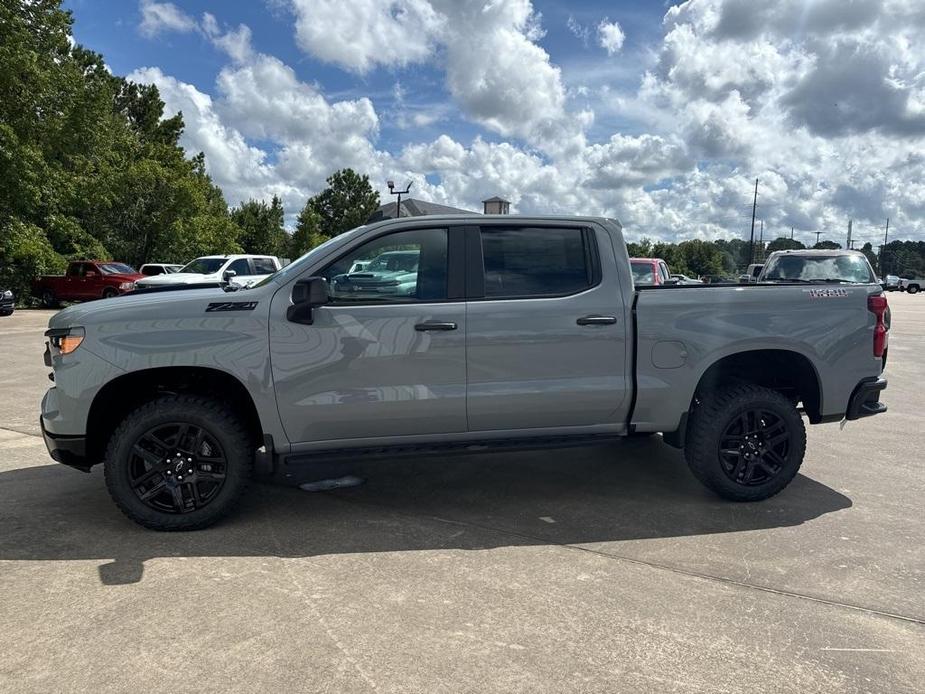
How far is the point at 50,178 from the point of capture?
73.7 ft

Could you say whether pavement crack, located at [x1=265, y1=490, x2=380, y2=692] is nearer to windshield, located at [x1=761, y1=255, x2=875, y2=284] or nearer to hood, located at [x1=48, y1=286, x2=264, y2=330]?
hood, located at [x1=48, y1=286, x2=264, y2=330]

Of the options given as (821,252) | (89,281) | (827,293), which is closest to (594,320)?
(827,293)

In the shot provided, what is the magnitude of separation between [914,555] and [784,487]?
0.93 metres

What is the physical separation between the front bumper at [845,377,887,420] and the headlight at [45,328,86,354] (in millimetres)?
4934

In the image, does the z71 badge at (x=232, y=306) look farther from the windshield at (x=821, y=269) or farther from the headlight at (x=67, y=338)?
the windshield at (x=821, y=269)

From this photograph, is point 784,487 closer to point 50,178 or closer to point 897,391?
point 897,391

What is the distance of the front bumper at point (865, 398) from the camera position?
182 inches

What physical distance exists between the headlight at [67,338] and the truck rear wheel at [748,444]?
3.83 m

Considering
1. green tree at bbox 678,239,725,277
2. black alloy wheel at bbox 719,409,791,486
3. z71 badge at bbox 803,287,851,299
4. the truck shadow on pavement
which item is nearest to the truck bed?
z71 badge at bbox 803,287,851,299

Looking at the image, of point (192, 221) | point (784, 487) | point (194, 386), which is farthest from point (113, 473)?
point (192, 221)

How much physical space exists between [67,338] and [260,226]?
5408 centimetres

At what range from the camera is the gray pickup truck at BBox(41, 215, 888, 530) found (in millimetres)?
3908

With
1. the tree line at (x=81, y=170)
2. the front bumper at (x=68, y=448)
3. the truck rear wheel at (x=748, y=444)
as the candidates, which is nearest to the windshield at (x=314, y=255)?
the front bumper at (x=68, y=448)

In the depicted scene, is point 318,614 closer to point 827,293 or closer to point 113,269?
point 827,293
